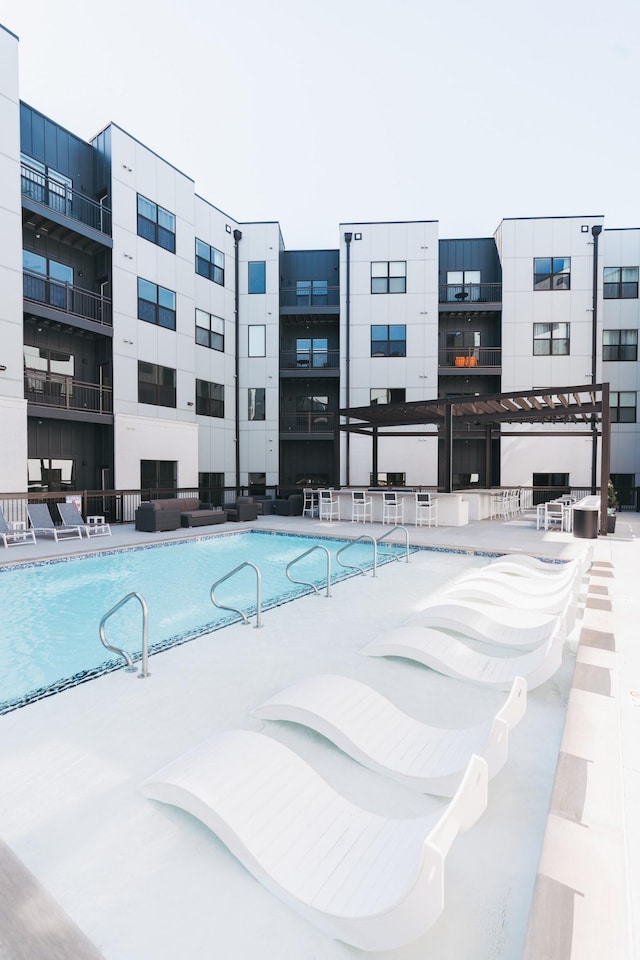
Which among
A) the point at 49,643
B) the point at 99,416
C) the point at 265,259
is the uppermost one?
the point at 265,259

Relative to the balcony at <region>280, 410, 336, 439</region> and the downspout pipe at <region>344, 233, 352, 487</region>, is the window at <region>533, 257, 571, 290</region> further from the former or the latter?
the balcony at <region>280, 410, 336, 439</region>

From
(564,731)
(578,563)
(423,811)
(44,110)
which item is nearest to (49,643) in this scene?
(423,811)

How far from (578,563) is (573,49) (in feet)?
48.6

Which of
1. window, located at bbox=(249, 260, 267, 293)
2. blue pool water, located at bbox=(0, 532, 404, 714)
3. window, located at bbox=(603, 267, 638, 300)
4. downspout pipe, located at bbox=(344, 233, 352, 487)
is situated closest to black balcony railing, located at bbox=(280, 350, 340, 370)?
downspout pipe, located at bbox=(344, 233, 352, 487)

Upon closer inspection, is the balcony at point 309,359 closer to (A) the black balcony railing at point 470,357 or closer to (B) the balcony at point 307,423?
(B) the balcony at point 307,423

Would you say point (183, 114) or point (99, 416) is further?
point (183, 114)

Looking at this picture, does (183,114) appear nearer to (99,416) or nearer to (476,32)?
(476,32)

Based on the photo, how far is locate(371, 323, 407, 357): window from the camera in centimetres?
2188

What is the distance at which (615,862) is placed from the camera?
211cm

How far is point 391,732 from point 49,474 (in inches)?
→ 594

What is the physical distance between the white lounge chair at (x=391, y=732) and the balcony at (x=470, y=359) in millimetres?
20146

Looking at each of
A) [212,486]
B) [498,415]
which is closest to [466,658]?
[498,415]

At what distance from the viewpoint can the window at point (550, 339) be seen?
2161 cm

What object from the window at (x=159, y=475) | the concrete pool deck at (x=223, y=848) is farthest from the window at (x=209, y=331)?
the concrete pool deck at (x=223, y=848)
